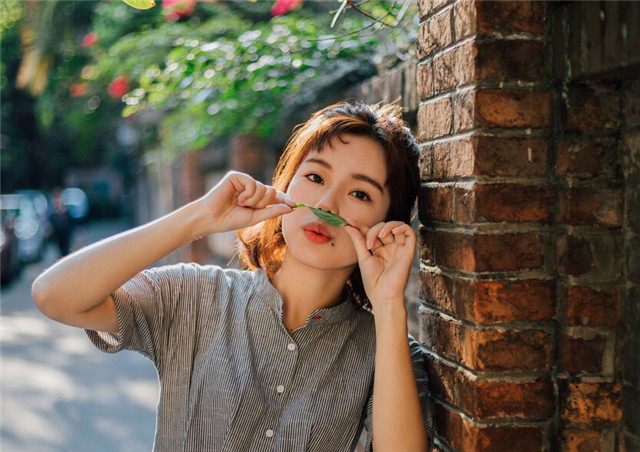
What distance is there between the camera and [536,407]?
1.53 meters

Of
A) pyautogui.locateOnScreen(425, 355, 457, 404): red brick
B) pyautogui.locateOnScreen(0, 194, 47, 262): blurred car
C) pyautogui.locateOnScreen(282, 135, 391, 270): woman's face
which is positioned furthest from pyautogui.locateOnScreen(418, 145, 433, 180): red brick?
pyautogui.locateOnScreen(0, 194, 47, 262): blurred car

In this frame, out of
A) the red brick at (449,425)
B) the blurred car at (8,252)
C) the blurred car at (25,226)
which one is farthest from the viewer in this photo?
the blurred car at (25,226)

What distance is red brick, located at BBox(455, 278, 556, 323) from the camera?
150cm

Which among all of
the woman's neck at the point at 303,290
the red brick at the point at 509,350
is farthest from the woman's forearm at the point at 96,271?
the red brick at the point at 509,350

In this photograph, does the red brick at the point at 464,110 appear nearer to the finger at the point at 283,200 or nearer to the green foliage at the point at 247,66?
the finger at the point at 283,200

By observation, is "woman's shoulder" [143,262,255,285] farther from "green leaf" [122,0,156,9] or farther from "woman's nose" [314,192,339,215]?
"green leaf" [122,0,156,9]

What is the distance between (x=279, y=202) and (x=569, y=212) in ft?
2.89

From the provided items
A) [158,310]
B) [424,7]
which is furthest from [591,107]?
[158,310]

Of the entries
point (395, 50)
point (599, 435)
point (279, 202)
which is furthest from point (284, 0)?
point (599, 435)

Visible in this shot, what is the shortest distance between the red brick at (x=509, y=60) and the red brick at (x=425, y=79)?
1.00 feet

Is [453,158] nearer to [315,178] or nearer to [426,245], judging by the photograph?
[426,245]

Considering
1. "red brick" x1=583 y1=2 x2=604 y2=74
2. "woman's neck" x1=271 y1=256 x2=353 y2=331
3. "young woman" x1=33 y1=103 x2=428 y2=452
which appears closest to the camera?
"red brick" x1=583 y1=2 x2=604 y2=74

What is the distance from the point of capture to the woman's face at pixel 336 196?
6.26ft

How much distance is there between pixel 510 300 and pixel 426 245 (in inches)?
15.7
